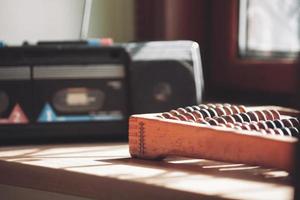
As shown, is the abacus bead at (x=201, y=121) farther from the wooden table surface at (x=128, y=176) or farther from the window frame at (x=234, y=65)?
the window frame at (x=234, y=65)

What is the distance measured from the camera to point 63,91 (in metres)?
1.02

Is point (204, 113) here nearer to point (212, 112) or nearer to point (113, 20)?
point (212, 112)

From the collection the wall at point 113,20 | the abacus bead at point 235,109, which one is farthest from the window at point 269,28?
the abacus bead at point 235,109

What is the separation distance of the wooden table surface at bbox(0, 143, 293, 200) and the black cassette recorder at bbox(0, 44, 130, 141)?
0.05 meters

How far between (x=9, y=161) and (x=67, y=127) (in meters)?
0.15

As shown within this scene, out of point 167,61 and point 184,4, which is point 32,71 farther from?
point 184,4

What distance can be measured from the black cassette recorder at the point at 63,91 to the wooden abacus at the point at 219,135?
157 mm

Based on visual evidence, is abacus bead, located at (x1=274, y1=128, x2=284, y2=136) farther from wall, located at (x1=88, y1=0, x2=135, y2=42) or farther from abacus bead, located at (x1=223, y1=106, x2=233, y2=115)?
wall, located at (x1=88, y1=0, x2=135, y2=42)

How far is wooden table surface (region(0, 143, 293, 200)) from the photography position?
0.71m

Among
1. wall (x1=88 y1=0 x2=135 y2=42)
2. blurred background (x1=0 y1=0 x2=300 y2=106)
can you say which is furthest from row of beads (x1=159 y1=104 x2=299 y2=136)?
wall (x1=88 y1=0 x2=135 y2=42)

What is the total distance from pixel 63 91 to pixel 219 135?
332mm

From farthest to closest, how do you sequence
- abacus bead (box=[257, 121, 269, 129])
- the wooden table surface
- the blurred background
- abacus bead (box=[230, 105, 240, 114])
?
the blurred background → abacus bead (box=[230, 105, 240, 114]) → abacus bead (box=[257, 121, 269, 129]) → the wooden table surface

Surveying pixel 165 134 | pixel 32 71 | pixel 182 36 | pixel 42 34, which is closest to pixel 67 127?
pixel 32 71

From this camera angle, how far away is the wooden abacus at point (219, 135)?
747 millimetres
